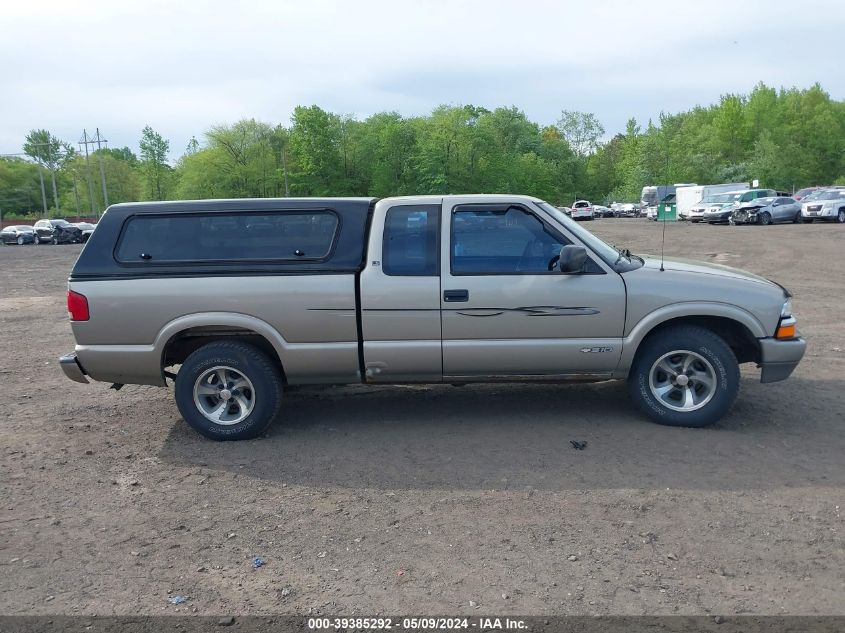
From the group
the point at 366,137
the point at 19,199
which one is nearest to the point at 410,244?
the point at 366,137

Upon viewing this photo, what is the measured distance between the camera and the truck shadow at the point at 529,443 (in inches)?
190

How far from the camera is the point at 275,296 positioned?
5578mm

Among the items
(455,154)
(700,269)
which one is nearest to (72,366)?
(700,269)

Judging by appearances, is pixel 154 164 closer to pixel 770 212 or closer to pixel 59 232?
pixel 59 232

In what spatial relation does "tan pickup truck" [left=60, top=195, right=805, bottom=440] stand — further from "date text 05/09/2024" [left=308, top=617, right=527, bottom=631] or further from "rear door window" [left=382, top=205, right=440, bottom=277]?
"date text 05/09/2024" [left=308, top=617, right=527, bottom=631]

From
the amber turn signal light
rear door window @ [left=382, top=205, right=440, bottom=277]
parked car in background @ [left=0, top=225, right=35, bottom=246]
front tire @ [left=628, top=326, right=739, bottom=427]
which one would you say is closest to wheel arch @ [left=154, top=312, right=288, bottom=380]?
rear door window @ [left=382, top=205, right=440, bottom=277]

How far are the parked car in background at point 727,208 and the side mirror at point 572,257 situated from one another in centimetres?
3644

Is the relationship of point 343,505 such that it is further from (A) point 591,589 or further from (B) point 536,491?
(A) point 591,589

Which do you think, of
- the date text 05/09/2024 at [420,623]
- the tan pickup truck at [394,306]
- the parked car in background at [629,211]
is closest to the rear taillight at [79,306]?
the tan pickup truck at [394,306]

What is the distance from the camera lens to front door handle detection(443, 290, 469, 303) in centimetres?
555

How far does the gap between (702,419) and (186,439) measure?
416 cm

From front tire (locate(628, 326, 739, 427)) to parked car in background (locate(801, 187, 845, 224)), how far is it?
3443 cm

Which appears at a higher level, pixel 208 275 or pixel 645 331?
pixel 208 275

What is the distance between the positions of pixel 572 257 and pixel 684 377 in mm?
1359
